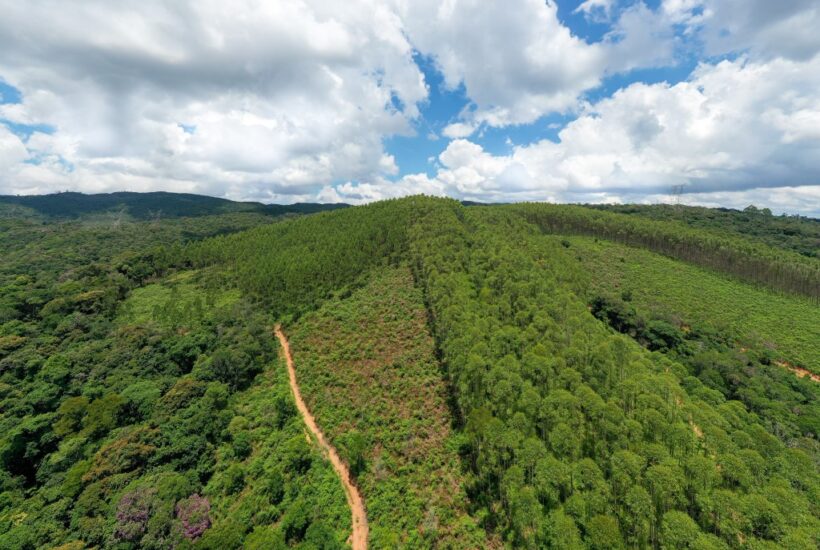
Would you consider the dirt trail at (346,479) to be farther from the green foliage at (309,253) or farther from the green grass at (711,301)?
the green grass at (711,301)

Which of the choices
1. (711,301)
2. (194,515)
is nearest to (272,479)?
(194,515)

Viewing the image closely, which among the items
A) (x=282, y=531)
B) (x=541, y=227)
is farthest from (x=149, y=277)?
(x=541, y=227)

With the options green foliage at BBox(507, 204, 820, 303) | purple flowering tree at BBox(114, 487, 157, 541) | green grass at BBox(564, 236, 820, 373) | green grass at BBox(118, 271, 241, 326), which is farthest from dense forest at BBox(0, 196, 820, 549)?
green foliage at BBox(507, 204, 820, 303)

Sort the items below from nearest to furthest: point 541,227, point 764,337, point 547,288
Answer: point 547,288, point 764,337, point 541,227

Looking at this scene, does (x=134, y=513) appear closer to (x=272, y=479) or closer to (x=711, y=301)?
(x=272, y=479)

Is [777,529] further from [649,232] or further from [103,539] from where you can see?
[649,232]

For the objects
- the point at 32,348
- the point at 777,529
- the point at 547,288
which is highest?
the point at 547,288

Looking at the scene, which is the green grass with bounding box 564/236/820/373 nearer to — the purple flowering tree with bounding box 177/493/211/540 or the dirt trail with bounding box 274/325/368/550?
the dirt trail with bounding box 274/325/368/550

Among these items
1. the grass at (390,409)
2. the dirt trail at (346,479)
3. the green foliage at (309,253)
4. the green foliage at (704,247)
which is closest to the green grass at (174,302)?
the green foliage at (309,253)
